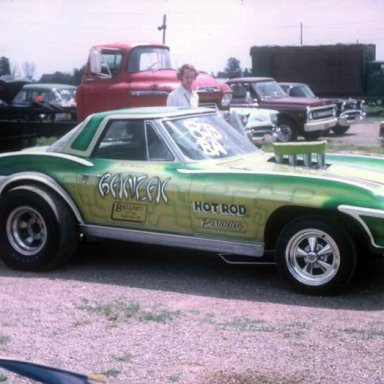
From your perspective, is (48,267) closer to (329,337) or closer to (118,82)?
(329,337)

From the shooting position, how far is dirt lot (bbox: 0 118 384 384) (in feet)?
12.3

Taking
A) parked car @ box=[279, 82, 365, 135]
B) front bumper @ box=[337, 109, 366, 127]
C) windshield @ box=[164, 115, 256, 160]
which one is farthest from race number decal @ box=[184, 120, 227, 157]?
front bumper @ box=[337, 109, 366, 127]

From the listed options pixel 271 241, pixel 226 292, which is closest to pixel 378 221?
pixel 271 241

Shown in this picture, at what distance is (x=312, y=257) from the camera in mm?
5047

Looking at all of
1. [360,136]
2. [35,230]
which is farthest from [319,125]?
[35,230]

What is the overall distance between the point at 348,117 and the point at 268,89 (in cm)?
379

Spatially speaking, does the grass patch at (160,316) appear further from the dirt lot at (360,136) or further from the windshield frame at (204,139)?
the dirt lot at (360,136)

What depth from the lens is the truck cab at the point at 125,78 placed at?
1133 cm

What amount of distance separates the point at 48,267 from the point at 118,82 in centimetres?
621

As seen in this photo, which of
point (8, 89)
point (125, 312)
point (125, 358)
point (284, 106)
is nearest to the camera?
point (125, 358)

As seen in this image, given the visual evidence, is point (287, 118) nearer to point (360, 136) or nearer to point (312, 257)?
point (360, 136)

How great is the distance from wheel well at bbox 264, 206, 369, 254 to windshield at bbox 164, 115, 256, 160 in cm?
83

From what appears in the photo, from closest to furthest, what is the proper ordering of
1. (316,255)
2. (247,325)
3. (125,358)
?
(125,358) → (247,325) → (316,255)

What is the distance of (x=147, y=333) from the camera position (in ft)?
14.1
